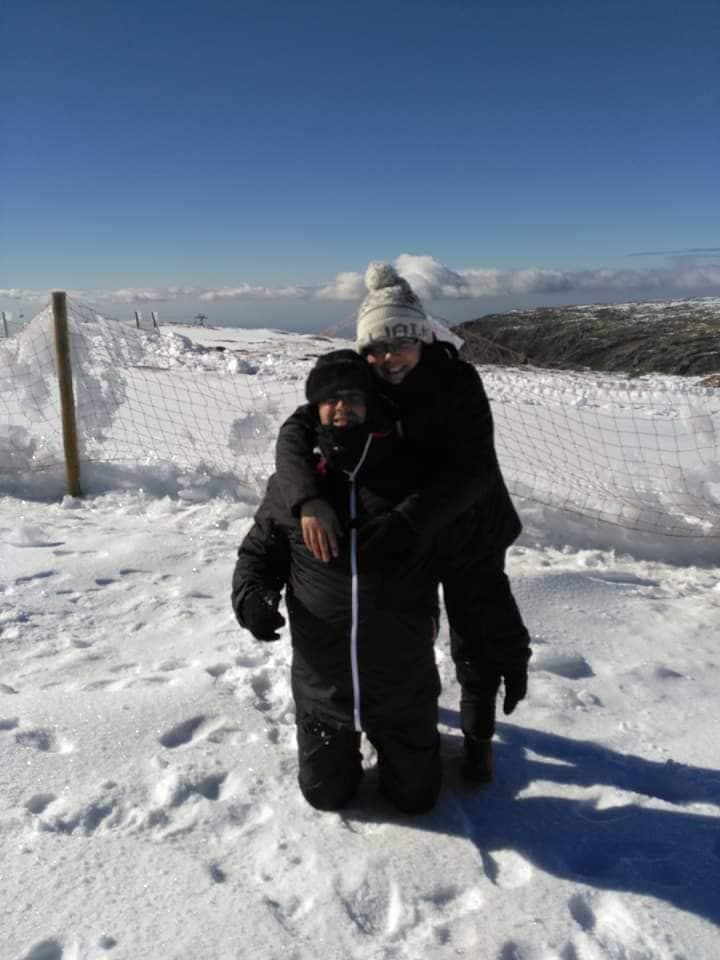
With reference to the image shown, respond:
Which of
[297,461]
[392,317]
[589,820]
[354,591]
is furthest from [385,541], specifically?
[589,820]

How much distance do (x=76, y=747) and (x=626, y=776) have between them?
210 centimetres

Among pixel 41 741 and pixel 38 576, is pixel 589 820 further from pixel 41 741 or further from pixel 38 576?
pixel 38 576

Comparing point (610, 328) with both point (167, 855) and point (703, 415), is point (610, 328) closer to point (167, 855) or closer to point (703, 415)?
point (703, 415)

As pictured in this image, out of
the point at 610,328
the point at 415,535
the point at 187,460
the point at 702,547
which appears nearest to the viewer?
the point at 415,535

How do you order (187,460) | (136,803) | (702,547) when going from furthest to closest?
(187,460) < (702,547) < (136,803)

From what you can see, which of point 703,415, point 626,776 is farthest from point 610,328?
point 626,776

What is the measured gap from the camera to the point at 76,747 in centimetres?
276

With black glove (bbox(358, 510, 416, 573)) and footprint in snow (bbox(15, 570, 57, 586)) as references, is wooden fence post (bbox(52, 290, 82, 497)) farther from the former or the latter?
black glove (bbox(358, 510, 416, 573))

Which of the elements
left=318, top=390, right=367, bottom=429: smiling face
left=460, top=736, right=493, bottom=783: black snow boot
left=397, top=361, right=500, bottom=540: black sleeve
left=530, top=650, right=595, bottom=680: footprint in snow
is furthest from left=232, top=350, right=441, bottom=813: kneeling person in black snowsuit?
left=530, top=650, right=595, bottom=680: footprint in snow

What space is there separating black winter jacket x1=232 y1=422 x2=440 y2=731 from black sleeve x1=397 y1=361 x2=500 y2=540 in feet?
0.41

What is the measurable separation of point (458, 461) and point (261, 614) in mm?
827

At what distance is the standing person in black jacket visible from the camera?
7.36 feet

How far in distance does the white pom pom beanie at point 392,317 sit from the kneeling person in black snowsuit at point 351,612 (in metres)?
0.17

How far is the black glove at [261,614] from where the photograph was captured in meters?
2.41
